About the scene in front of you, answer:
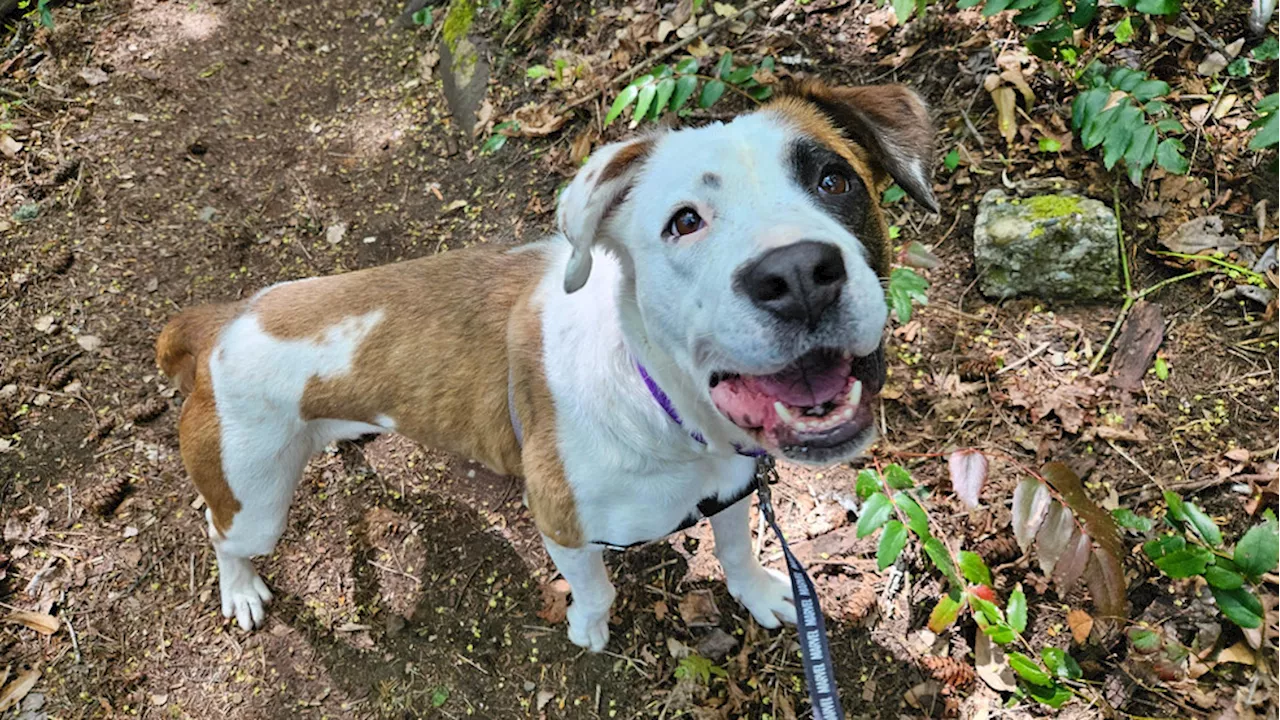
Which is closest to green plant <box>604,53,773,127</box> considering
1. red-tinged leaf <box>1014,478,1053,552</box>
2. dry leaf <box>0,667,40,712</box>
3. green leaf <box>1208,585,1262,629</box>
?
red-tinged leaf <box>1014,478,1053,552</box>

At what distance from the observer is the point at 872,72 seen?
4.55 metres

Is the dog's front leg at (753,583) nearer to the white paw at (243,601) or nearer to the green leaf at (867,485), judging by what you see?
the green leaf at (867,485)

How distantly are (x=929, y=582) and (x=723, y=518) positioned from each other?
102cm

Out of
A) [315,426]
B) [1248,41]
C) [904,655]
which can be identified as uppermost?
[1248,41]

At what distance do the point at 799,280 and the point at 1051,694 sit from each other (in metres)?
2.27

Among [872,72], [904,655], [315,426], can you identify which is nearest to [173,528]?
[315,426]

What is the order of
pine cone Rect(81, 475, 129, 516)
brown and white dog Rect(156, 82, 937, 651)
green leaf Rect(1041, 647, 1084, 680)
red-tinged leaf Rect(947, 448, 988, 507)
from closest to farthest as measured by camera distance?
brown and white dog Rect(156, 82, 937, 651), red-tinged leaf Rect(947, 448, 988, 507), green leaf Rect(1041, 647, 1084, 680), pine cone Rect(81, 475, 129, 516)

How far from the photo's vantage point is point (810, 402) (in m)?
2.09

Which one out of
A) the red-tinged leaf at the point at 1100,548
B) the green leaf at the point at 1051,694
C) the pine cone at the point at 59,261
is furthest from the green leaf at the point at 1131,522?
the pine cone at the point at 59,261

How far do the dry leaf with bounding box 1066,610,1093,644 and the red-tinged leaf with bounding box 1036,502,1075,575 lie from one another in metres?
0.77

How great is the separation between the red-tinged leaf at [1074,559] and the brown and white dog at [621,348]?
111 centimetres

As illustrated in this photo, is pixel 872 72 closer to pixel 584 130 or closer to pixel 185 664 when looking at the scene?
pixel 584 130

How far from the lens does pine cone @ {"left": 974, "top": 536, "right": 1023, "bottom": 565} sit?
342cm

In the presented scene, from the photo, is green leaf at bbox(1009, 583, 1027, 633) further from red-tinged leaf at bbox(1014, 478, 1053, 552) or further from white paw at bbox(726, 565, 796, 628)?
white paw at bbox(726, 565, 796, 628)
